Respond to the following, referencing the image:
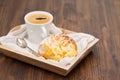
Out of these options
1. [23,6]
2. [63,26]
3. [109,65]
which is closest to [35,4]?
[23,6]

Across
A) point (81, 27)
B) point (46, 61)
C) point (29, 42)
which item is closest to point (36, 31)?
point (29, 42)

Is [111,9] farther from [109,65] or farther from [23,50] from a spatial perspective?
[23,50]

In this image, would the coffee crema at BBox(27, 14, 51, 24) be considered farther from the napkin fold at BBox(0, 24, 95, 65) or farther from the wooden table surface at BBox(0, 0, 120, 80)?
the wooden table surface at BBox(0, 0, 120, 80)

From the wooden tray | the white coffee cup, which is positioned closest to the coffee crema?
the white coffee cup

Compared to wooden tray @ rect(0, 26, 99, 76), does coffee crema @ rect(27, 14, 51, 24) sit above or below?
above

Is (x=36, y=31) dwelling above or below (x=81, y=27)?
above

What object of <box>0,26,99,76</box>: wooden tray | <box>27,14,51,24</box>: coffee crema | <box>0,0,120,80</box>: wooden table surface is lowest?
<box>0,0,120,80</box>: wooden table surface

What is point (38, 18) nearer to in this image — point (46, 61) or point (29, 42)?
point (29, 42)
